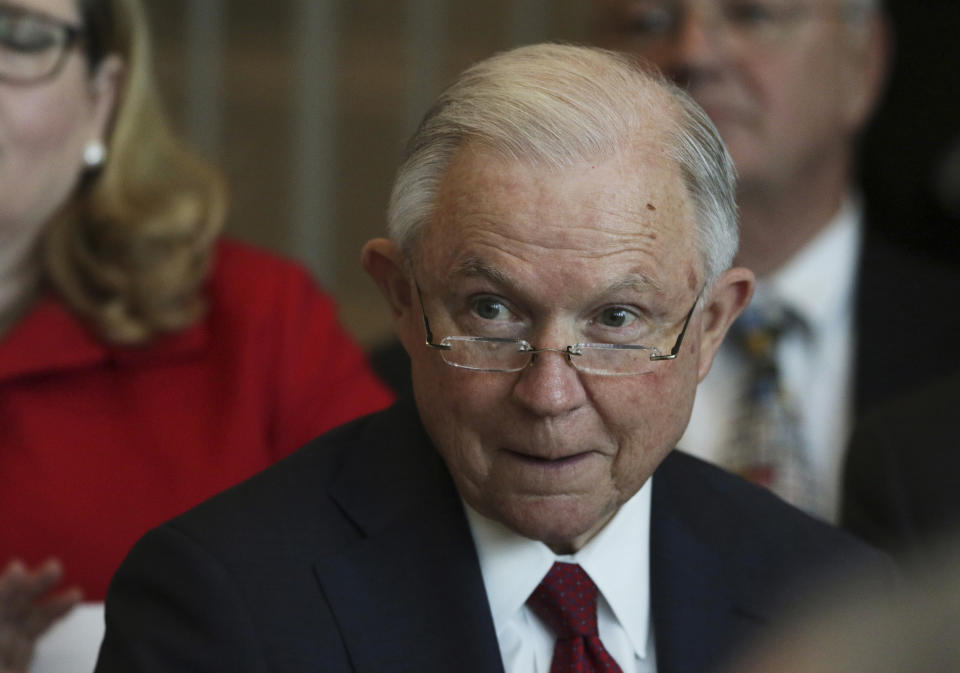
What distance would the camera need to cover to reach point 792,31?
3248 mm

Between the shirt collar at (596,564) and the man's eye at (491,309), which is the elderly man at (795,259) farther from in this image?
the man's eye at (491,309)

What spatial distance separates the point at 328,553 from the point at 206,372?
38.4 inches

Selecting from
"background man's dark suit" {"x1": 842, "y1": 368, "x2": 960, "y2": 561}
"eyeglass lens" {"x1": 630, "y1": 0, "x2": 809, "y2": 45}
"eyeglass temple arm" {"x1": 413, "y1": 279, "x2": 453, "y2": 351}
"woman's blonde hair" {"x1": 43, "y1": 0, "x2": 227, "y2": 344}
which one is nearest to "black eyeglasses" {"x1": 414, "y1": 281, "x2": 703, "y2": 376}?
"eyeglass temple arm" {"x1": 413, "y1": 279, "x2": 453, "y2": 351}

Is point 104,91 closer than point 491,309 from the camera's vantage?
No

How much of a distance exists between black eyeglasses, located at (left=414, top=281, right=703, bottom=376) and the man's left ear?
1238mm

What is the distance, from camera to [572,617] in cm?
157

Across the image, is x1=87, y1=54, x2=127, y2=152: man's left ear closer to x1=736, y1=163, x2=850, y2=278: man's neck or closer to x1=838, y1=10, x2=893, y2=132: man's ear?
x1=736, y1=163, x2=850, y2=278: man's neck

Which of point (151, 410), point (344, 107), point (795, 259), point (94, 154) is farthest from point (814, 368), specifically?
point (344, 107)

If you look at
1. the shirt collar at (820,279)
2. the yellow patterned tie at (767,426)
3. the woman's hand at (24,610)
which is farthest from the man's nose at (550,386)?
the shirt collar at (820,279)

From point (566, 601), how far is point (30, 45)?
4.35 feet

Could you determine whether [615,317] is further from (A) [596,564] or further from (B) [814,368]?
(B) [814,368]

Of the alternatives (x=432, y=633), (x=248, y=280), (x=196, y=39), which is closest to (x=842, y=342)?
(x=248, y=280)

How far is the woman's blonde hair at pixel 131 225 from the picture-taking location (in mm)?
2447

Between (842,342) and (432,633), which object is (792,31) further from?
(432,633)
